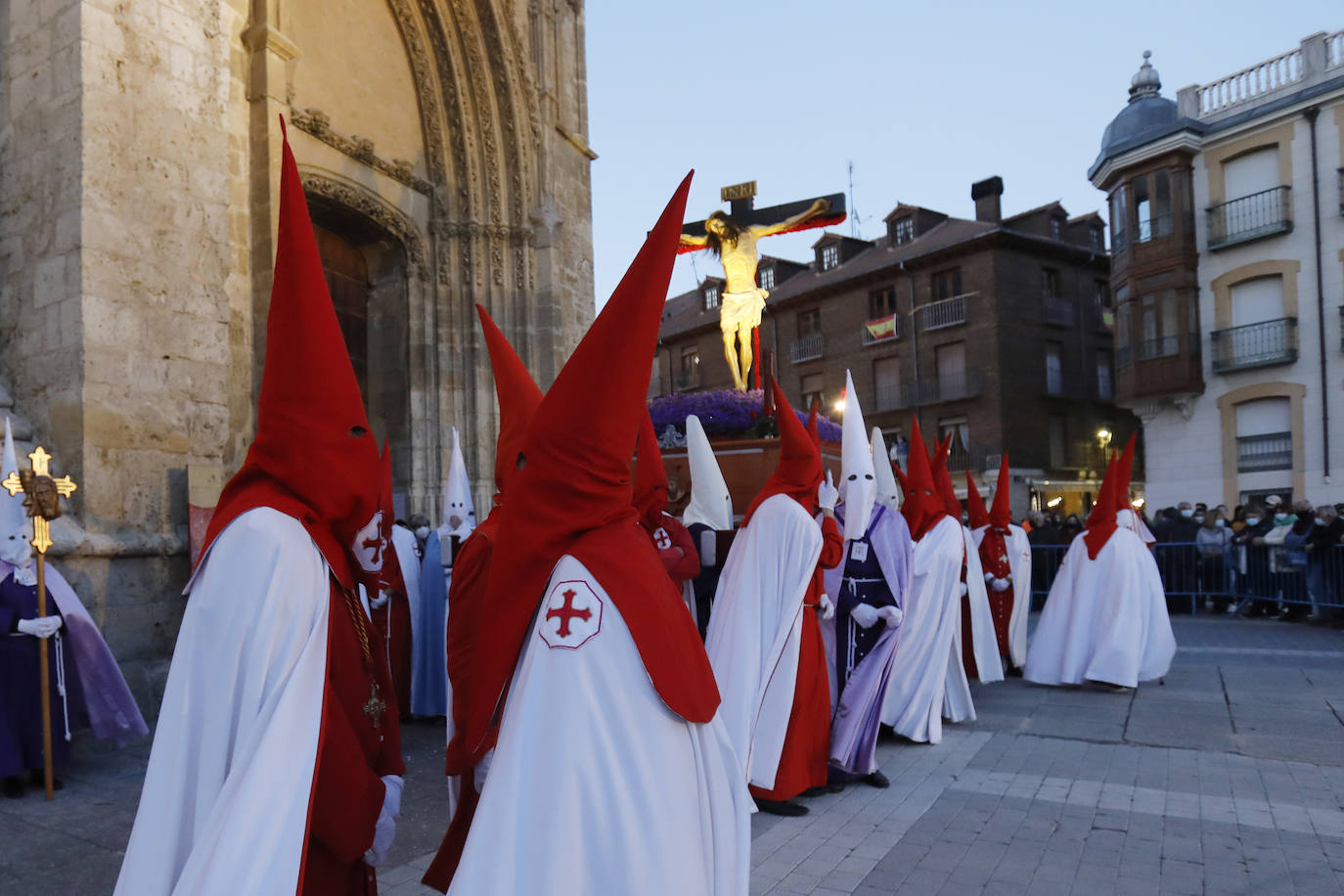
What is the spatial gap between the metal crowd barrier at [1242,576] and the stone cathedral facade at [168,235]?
10340 millimetres

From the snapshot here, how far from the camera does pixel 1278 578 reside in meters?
14.6

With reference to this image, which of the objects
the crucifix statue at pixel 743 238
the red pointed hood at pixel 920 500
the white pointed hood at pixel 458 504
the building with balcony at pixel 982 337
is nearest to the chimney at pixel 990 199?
the building with balcony at pixel 982 337

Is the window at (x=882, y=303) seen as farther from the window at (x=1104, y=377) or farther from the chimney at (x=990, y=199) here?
the window at (x=1104, y=377)

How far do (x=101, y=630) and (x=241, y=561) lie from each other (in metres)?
5.66

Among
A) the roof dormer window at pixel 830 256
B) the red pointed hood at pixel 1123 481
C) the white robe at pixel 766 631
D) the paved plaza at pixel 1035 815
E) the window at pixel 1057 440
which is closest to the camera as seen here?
the paved plaza at pixel 1035 815

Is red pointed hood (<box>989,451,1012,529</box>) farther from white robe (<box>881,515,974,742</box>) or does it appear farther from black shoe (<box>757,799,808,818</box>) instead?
black shoe (<box>757,799,808,818</box>)

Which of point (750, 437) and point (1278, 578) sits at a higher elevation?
point (750, 437)

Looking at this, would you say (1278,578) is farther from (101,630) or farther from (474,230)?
(101,630)

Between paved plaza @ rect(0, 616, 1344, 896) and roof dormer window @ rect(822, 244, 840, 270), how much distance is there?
33.1 metres

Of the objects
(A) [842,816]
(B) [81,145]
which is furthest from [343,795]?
(B) [81,145]

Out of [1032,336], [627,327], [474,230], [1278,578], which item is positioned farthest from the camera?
[1032,336]

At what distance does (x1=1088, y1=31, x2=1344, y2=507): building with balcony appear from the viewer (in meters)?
22.7

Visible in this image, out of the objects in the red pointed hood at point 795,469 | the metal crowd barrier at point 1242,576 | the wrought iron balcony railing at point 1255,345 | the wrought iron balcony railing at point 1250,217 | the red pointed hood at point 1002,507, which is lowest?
the metal crowd barrier at point 1242,576

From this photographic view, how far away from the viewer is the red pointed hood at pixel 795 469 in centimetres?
546
